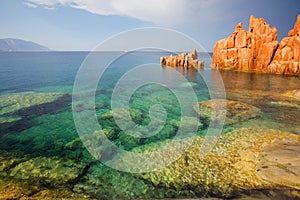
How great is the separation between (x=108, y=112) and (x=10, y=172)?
11286 mm

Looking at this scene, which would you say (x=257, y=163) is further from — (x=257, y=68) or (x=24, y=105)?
(x=257, y=68)

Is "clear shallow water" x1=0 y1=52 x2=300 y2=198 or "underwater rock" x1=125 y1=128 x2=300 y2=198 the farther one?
"clear shallow water" x1=0 y1=52 x2=300 y2=198

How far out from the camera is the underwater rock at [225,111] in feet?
57.3

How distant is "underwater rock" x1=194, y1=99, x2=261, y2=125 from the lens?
17.5 meters

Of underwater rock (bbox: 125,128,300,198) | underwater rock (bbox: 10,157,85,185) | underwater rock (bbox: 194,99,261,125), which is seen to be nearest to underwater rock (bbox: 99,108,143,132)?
underwater rock (bbox: 125,128,300,198)

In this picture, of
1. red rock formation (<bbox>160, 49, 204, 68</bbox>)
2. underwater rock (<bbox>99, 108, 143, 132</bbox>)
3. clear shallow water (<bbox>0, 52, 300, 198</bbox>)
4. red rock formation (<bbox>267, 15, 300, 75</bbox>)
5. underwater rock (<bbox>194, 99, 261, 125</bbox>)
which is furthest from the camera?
red rock formation (<bbox>160, 49, 204, 68</bbox>)

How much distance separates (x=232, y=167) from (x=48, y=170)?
10.2 metres

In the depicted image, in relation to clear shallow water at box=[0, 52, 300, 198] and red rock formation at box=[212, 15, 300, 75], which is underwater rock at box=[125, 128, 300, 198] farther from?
red rock formation at box=[212, 15, 300, 75]

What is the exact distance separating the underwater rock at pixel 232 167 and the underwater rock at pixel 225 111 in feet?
13.3

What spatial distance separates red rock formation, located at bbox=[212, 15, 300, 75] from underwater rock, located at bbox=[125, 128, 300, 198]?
4864cm

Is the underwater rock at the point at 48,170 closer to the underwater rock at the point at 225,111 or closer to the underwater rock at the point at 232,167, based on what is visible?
the underwater rock at the point at 232,167

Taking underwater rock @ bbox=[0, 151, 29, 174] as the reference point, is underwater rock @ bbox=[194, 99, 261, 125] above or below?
above

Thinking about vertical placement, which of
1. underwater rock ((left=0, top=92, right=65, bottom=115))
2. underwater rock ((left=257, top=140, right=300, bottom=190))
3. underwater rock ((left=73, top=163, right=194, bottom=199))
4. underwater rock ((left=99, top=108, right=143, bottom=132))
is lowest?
underwater rock ((left=73, top=163, right=194, bottom=199))

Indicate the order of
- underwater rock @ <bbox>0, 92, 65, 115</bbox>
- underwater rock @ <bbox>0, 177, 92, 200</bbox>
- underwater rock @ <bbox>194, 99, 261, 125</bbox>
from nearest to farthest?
underwater rock @ <bbox>0, 177, 92, 200</bbox>
underwater rock @ <bbox>194, 99, 261, 125</bbox>
underwater rock @ <bbox>0, 92, 65, 115</bbox>
